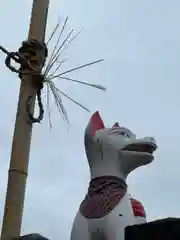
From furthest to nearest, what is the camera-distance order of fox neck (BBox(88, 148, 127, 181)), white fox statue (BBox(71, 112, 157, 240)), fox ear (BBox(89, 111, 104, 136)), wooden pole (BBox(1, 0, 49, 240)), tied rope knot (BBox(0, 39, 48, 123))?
fox ear (BBox(89, 111, 104, 136))
fox neck (BBox(88, 148, 127, 181))
white fox statue (BBox(71, 112, 157, 240))
tied rope knot (BBox(0, 39, 48, 123))
wooden pole (BBox(1, 0, 49, 240))

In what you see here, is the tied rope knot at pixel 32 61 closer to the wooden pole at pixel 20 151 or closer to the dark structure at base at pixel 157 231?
the wooden pole at pixel 20 151

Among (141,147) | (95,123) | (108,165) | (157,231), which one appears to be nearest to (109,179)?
(108,165)

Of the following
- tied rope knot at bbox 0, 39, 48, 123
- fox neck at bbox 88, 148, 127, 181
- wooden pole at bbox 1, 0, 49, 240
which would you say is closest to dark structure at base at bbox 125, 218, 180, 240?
wooden pole at bbox 1, 0, 49, 240

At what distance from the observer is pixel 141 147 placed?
3707mm

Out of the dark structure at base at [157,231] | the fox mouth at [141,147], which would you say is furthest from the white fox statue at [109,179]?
the dark structure at base at [157,231]

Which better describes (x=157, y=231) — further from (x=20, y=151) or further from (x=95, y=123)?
(x=95, y=123)

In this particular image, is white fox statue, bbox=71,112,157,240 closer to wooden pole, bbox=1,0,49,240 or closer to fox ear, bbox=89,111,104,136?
fox ear, bbox=89,111,104,136

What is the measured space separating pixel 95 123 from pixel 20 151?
1516 mm

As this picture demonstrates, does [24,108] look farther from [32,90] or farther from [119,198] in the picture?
[119,198]

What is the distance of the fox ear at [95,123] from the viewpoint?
12.6ft

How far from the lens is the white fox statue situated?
3406 millimetres

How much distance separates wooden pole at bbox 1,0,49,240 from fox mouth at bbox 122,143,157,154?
4.05 ft

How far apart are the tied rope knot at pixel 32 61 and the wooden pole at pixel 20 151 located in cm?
3

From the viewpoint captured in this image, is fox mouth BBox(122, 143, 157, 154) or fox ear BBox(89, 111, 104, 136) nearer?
fox mouth BBox(122, 143, 157, 154)
